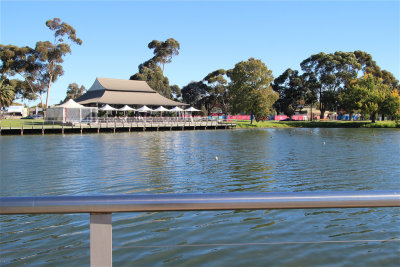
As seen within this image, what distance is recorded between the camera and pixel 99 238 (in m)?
1.74

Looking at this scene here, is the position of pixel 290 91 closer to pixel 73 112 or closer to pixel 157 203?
pixel 73 112

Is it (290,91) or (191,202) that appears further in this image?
(290,91)

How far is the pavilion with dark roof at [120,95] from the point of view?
6109 centimetres

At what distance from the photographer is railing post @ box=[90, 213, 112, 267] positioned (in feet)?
5.70

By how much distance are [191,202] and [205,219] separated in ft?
23.8

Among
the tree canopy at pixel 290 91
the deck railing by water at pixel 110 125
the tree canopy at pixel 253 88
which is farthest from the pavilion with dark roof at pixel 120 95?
the tree canopy at pixel 290 91

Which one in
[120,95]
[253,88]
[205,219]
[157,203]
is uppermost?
[253,88]

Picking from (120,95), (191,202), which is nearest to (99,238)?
(191,202)

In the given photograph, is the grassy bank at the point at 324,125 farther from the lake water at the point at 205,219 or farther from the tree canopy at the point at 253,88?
the lake water at the point at 205,219

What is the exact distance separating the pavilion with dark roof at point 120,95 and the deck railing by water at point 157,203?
195ft

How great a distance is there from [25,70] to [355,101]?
6620 centimetres

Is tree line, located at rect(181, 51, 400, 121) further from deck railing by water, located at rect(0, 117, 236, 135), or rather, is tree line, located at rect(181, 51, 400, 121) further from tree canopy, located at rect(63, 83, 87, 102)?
tree canopy, located at rect(63, 83, 87, 102)

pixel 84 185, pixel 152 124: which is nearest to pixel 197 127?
pixel 152 124

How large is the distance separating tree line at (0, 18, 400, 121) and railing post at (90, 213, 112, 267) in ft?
224
